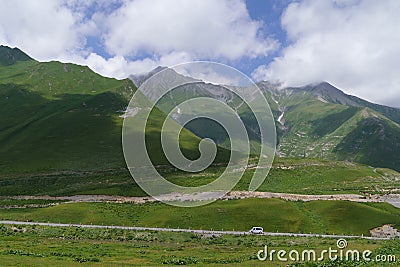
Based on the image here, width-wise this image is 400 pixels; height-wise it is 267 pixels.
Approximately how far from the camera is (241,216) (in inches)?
3270

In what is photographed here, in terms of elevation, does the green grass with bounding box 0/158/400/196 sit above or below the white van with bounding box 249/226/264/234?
above

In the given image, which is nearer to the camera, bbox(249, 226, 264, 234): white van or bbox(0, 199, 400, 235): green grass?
bbox(249, 226, 264, 234): white van

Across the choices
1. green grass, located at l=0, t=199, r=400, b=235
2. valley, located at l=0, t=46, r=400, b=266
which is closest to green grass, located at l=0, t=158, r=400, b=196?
valley, located at l=0, t=46, r=400, b=266

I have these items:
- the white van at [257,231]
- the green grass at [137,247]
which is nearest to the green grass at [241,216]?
the white van at [257,231]

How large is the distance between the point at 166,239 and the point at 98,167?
10844cm

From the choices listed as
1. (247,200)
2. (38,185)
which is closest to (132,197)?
(247,200)

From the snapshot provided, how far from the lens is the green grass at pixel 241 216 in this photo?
78812mm

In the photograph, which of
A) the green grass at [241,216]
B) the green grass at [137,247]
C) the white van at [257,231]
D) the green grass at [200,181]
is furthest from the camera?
the green grass at [200,181]

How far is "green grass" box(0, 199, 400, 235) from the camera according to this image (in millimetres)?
78812

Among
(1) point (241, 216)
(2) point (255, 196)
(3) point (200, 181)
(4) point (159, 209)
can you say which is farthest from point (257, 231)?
(3) point (200, 181)

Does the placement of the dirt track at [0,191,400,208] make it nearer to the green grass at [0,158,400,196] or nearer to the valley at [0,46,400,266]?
the valley at [0,46,400,266]

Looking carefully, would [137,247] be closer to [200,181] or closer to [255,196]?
[255,196]

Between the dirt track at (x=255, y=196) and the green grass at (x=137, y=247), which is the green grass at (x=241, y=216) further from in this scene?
the green grass at (x=137, y=247)

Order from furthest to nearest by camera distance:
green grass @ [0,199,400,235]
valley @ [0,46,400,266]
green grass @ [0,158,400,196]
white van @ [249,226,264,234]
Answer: green grass @ [0,158,400,196] → green grass @ [0,199,400,235] → white van @ [249,226,264,234] → valley @ [0,46,400,266]
